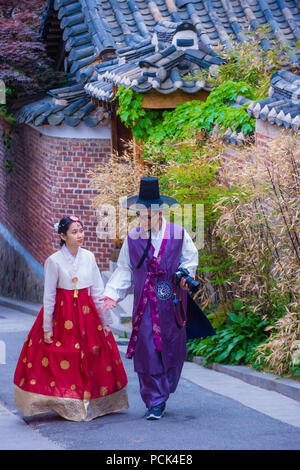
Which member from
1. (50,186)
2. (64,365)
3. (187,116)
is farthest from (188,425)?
(50,186)

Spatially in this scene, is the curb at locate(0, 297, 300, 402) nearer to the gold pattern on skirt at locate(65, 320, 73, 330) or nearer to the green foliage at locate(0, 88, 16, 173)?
the gold pattern on skirt at locate(65, 320, 73, 330)

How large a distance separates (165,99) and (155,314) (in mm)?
5647

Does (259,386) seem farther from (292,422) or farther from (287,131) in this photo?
(287,131)

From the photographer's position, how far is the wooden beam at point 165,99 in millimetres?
11203

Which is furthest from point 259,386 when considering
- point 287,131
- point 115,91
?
point 115,91

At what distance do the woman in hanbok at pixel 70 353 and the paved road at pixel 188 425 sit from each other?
15 centimetres

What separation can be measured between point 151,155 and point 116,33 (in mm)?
4305

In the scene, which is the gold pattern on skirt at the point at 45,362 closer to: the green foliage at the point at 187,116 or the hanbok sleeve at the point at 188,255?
the hanbok sleeve at the point at 188,255

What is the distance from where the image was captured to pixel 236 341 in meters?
8.22

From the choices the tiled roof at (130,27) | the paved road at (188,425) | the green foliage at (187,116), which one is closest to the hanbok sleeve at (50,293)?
the paved road at (188,425)

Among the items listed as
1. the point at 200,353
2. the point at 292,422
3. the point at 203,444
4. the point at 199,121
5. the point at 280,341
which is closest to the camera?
the point at 203,444

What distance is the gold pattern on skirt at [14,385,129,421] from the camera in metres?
6.25

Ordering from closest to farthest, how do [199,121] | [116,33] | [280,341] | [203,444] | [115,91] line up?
[203,444], [280,341], [199,121], [115,91], [116,33]

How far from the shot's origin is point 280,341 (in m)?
7.29
